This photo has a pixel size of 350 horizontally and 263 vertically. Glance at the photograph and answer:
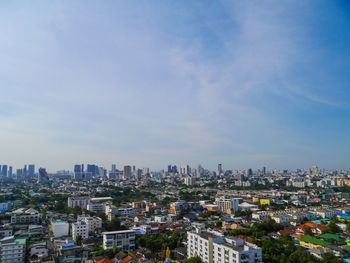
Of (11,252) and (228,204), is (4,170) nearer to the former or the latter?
(228,204)

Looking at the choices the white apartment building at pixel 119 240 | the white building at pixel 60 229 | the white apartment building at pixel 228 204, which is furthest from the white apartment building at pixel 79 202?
the white apartment building at pixel 119 240

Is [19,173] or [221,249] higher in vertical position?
[19,173]

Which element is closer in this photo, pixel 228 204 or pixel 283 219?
pixel 283 219

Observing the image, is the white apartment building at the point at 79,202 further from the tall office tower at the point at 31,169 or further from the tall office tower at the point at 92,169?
the tall office tower at the point at 31,169

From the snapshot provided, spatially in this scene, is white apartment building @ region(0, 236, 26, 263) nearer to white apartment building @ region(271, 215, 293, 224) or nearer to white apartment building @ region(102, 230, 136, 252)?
white apartment building @ region(102, 230, 136, 252)

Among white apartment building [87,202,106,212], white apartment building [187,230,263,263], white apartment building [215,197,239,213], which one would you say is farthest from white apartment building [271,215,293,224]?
white apartment building [87,202,106,212]

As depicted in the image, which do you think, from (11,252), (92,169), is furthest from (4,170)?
(11,252)

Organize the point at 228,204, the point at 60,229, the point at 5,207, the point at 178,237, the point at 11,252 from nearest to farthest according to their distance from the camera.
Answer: the point at 11,252
the point at 178,237
the point at 60,229
the point at 228,204
the point at 5,207
